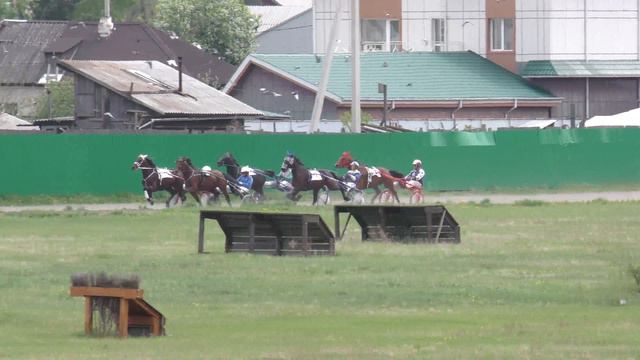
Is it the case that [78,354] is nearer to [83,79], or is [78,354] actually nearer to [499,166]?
[499,166]

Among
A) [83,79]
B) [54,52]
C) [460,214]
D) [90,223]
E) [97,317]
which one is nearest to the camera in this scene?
[97,317]

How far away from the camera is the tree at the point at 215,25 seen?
104625 mm

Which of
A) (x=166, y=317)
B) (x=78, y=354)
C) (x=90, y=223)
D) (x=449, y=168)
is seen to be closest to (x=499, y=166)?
(x=449, y=168)

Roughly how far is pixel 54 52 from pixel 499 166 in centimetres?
4176

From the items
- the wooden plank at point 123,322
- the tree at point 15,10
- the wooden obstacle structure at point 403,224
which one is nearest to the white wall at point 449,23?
the tree at point 15,10

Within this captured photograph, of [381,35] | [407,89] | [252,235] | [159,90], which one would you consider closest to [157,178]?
[252,235]

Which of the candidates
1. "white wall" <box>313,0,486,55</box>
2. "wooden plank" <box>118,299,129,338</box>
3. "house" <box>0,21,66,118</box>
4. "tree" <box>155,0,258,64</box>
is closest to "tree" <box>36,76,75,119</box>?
"house" <box>0,21,66,118</box>

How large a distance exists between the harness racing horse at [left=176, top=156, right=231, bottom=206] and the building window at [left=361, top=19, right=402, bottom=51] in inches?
1614

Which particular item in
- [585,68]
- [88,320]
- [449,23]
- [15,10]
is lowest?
[88,320]

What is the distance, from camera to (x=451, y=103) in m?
77.1

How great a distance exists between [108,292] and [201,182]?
2870 cm

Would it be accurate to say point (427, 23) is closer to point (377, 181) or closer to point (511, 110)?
point (511, 110)

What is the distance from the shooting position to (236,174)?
1933 inches

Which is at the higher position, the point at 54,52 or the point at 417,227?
the point at 54,52
